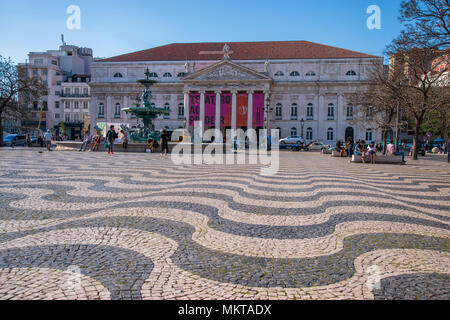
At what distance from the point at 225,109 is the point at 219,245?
50938mm

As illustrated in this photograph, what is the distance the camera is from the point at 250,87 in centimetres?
5297

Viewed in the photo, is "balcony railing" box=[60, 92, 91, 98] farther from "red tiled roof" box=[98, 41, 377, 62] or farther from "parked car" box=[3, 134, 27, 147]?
"parked car" box=[3, 134, 27, 147]

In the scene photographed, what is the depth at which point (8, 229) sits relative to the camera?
164 inches

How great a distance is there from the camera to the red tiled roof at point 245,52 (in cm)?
5578

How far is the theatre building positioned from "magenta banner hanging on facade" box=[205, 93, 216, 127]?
0.51ft

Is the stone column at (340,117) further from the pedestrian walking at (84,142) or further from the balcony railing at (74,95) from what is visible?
the balcony railing at (74,95)

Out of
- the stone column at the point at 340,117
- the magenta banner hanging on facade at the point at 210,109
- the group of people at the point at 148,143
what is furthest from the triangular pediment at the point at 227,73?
the group of people at the point at 148,143

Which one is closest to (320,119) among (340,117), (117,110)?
(340,117)

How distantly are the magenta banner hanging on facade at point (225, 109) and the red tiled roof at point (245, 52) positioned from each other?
24.8 feet

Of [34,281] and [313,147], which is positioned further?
[313,147]

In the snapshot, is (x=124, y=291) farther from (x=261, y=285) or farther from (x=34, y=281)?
(x=261, y=285)

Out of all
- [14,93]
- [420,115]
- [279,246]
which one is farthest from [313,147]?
[279,246]

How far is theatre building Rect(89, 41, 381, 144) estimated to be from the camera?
2082 inches

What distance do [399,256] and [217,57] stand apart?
57.0 meters
